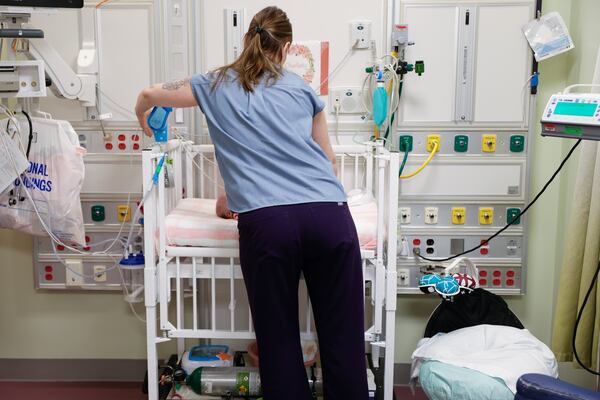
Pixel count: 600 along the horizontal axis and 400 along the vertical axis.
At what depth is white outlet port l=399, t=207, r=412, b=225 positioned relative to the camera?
2939mm

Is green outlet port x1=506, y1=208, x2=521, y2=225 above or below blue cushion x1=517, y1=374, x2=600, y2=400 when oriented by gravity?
above

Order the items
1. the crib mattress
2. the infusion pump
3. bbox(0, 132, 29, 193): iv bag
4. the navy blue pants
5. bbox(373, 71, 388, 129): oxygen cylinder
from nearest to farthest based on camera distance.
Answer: the infusion pump, the navy blue pants, the crib mattress, bbox(0, 132, 29, 193): iv bag, bbox(373, 71, 388, 129): oxygen cylinder

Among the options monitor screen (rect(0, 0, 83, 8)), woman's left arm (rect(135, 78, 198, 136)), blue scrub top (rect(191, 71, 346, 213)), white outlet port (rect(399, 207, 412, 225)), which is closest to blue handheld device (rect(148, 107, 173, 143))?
woman's left arm (rect(135, 78, 198, 136))

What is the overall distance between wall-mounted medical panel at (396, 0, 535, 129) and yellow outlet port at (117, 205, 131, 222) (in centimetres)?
138

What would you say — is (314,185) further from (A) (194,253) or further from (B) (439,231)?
(B) (439,231)

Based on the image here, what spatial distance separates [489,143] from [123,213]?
1778 mm

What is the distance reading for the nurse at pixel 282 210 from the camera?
1938 millimetres

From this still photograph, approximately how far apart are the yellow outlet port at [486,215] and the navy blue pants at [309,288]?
1.11m

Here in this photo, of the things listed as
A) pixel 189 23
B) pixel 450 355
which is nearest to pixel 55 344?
pixel 189 23

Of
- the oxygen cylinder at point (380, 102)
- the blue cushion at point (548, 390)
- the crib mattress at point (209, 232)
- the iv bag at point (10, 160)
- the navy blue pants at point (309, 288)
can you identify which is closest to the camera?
the blue cushion at point (548, 390)

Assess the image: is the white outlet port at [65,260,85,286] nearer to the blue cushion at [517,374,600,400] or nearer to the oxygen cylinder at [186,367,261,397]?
the oxygen cylinder at [186,367,261,397]

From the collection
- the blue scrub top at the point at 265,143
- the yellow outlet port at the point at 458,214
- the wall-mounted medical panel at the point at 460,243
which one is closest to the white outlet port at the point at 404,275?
the wall-mounted medical panel at the point at 460,243

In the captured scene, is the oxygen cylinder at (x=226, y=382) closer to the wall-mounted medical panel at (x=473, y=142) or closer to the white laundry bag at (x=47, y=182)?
the white laundry bag at (x=47, y=182)

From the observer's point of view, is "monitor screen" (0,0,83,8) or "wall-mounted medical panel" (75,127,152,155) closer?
"monitor screen" (0,0,83,8)
